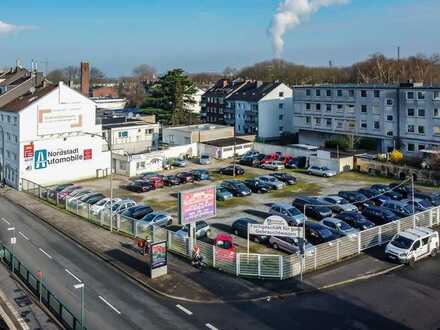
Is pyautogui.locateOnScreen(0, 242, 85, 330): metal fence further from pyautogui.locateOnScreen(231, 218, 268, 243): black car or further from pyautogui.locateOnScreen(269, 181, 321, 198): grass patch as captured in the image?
pyautogui.locateOnScreen(269, 181, 321, 198): grass patch

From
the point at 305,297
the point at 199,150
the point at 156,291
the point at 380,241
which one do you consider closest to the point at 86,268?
the point at 156,291

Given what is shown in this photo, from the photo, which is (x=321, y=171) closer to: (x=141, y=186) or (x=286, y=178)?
(x=286, y=178)

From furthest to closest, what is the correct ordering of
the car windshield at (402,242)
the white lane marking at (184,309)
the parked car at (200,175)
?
the parked car at (200,175) < the car windshield at (402,242) < the white lane marking at (184,309)

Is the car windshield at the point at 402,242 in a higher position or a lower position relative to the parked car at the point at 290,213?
lower

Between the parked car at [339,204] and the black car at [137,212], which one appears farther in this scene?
the parked car at [339,204]

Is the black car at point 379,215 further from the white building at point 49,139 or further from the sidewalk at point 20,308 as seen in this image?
the white building at point 49,139

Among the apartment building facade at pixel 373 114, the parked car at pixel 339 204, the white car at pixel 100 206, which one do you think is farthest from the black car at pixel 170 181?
the apartment building facade at pixel 373 114

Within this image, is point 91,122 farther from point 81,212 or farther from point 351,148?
point 351,148
